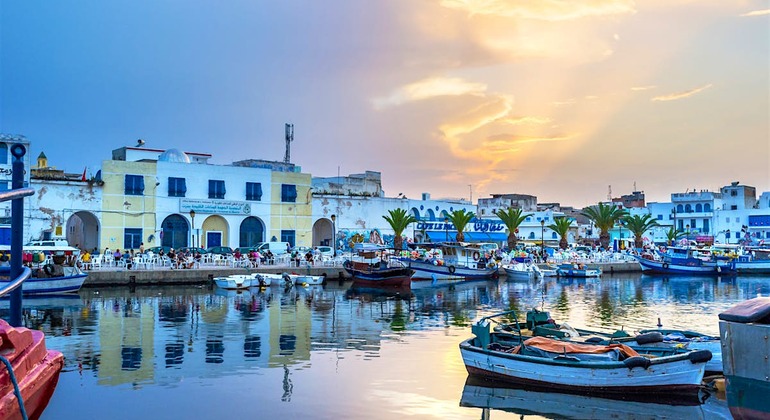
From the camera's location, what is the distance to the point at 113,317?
88.4 ft

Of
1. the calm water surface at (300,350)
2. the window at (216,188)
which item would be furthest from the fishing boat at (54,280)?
the window at (216,188)

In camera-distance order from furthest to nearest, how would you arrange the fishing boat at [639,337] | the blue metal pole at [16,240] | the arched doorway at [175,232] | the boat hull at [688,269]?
the boat hull at [688,269], the arched doorway at [175,232], the fishing boat at [639,337], the blue metal pole at [16,240]

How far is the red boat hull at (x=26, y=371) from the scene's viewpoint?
→ 665cm

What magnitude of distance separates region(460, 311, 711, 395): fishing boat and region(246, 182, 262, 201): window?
3977 cm

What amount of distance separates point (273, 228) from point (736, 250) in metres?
49.6

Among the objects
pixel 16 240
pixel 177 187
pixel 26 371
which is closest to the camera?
pixel 26 371

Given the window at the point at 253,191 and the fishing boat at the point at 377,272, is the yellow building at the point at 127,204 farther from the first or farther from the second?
the fishing boat at the point at 377,272

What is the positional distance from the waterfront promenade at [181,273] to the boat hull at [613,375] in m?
30.0

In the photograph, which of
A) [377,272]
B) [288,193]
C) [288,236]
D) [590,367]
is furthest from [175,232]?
[590,367]

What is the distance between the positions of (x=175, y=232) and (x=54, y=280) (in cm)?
1682

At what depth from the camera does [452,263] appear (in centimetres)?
5172

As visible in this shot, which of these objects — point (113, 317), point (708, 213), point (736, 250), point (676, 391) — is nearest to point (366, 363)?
point (676, 391)

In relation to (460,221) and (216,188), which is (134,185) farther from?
(460,221)

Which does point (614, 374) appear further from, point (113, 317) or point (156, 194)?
point (156, 194)
